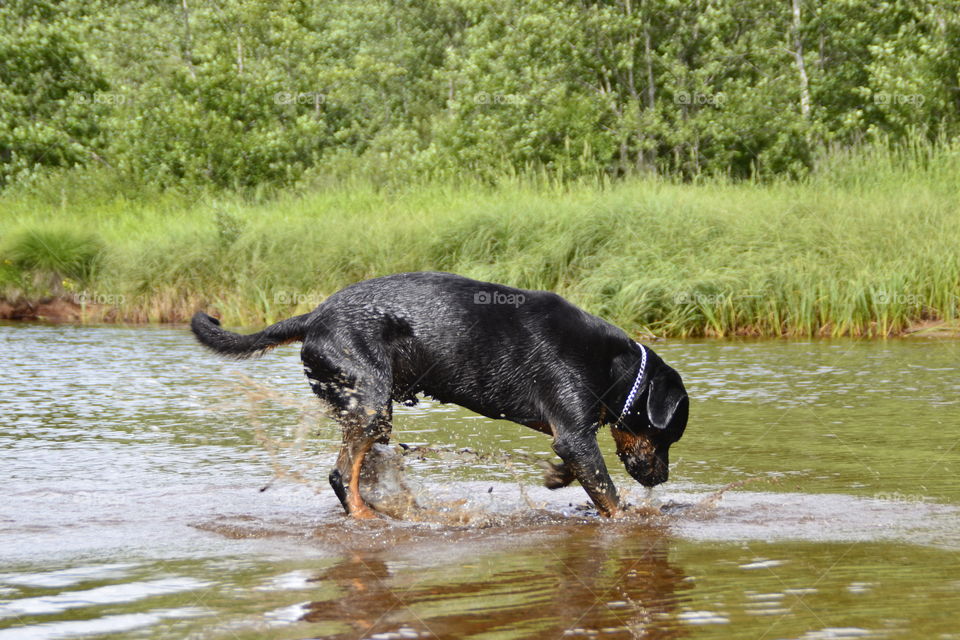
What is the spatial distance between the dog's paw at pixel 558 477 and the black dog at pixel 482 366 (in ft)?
0.34

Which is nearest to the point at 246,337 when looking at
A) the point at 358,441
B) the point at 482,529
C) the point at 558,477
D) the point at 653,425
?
the point at 358,441

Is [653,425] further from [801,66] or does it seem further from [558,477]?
[801,66]

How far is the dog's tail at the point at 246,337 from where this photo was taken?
5.71m

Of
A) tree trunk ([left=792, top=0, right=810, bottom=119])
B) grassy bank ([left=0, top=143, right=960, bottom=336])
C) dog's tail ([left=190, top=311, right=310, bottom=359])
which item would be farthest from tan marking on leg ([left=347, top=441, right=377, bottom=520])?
tree trunk ([left=792, top=0, right=810, bottom=119])

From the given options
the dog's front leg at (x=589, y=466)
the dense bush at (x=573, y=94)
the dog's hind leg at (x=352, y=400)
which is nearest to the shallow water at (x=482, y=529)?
the dog's front leg at (x=589, y=466)

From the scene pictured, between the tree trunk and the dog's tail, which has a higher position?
the tree trunk

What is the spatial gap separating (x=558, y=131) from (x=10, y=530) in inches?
821

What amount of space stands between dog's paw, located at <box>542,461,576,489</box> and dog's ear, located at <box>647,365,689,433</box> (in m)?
0.52

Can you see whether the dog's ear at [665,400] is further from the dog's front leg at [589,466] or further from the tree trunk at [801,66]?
the tree trunk at [801,66]

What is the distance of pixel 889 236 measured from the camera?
44.4 feet

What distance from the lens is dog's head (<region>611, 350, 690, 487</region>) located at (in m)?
5.62

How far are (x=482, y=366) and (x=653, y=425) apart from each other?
923 millimetres

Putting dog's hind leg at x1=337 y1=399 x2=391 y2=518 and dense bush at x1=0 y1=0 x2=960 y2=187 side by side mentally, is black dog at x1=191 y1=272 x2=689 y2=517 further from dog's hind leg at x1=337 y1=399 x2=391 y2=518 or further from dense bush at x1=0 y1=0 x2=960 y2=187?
dense bush at x1=0 y1=0 x2=960 y2=187

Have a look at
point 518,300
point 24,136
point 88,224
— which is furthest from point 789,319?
point 24,136
